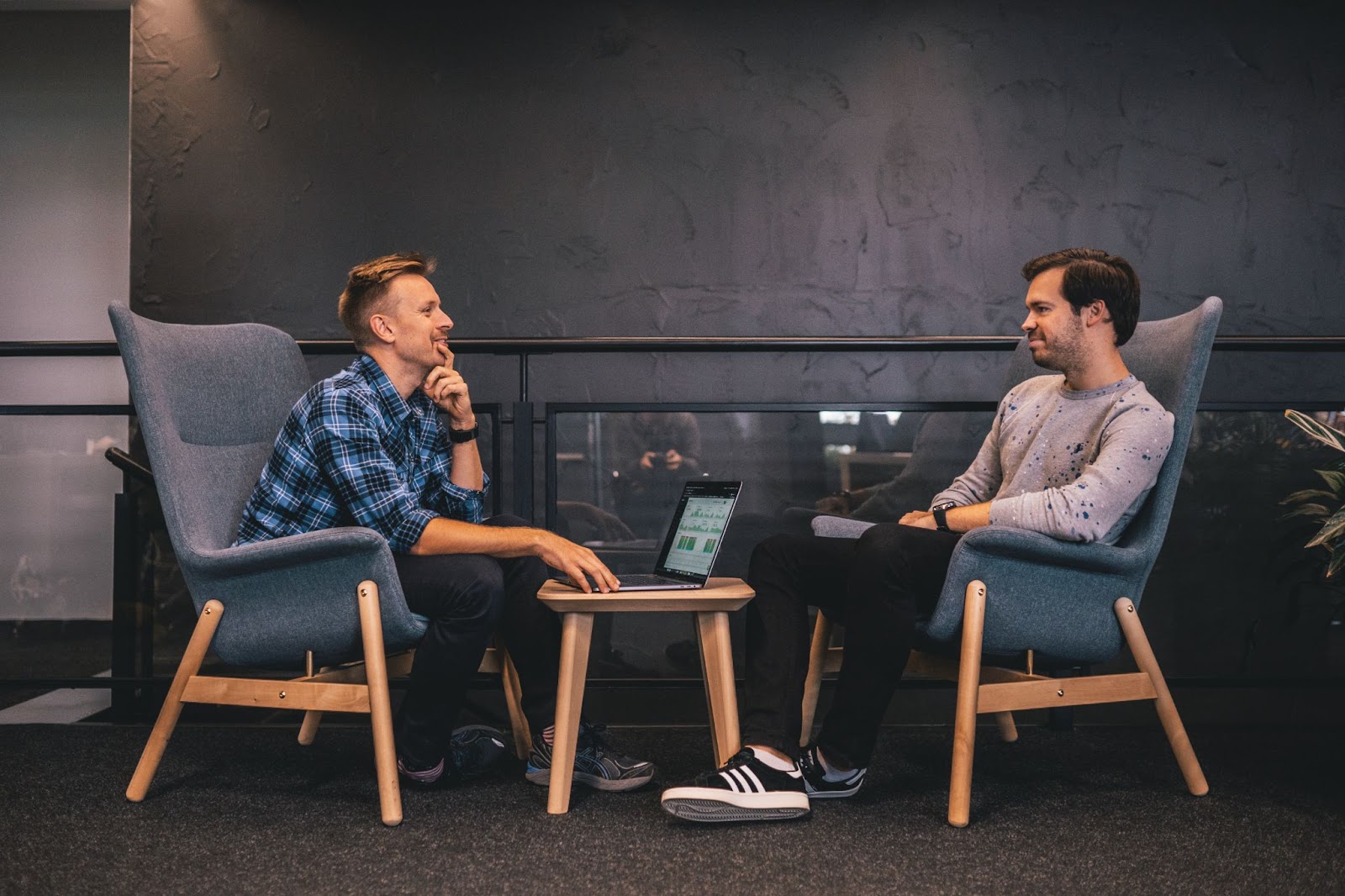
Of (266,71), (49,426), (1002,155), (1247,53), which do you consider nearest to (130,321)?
(49,426)

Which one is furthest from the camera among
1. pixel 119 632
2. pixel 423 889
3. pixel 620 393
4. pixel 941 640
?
pixel 620 393

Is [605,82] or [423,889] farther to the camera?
[605,82]

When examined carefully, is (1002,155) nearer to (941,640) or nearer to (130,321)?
(941,640)

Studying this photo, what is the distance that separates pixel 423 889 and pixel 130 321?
1.16 metres

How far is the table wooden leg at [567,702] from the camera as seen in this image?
177 cm

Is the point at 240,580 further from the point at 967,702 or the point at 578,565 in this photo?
the point at 967,702

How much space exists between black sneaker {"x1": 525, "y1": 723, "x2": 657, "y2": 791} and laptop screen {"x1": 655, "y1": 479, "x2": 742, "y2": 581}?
0.35 meters

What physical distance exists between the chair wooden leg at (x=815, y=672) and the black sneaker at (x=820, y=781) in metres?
0.29

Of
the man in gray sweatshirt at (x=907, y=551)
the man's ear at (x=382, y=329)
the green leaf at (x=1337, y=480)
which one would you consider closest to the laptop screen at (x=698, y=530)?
the man in gray sweatshirt at (x=907, y=551)

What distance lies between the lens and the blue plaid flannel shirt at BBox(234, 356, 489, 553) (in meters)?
1.86

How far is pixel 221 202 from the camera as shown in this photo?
377cm

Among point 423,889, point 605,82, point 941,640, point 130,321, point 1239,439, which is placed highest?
point 605,82

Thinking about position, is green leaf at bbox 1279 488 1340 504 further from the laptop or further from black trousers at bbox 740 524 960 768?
the laptop

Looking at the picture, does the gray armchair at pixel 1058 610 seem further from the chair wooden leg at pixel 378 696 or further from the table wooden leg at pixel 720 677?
the chair wooden leg at pixel 378 696
